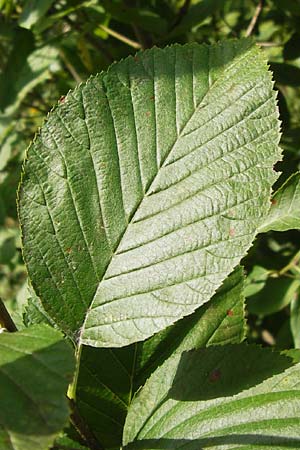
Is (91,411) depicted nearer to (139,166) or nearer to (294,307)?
(139,166)

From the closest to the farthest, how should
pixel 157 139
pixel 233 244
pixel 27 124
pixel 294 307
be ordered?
pixel 233 244
pixel 157 139
pixel 294 307
pixel 27 124

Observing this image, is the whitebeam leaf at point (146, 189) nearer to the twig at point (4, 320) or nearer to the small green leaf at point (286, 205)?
the twig at point (4, 320)

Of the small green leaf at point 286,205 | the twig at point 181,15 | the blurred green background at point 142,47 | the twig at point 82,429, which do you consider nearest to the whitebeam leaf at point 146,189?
the twig at point 82,429

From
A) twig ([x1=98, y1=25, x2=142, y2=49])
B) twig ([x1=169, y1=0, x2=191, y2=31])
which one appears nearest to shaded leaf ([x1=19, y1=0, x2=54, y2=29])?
twig ([x1=98, y1=25, x2=142, y2=49])

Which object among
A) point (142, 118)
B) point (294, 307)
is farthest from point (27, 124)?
point (142, 118)

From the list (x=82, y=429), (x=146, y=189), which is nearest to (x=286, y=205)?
(x=146, y=189)

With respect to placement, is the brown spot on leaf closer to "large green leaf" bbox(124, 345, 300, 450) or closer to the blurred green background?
"large green leaf" bbox(124, 345, 300, 450)
